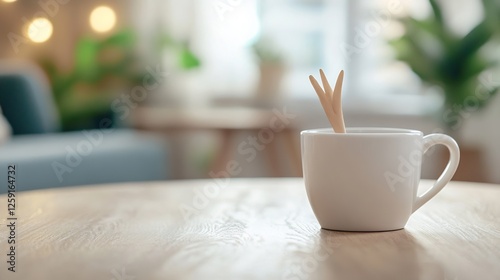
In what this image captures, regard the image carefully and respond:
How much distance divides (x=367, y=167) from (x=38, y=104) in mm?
2552

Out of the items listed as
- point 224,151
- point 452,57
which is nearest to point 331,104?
point 452,57

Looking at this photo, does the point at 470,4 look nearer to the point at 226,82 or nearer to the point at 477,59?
the point at 477,59

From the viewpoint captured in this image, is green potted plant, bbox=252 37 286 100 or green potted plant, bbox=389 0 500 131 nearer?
green potted plant, bbox=389 0 500 131

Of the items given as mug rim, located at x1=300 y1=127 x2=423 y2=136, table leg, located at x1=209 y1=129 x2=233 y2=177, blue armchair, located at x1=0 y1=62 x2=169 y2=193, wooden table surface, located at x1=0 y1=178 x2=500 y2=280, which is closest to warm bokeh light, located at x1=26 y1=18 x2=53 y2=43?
blue armchair, located at x1=0 y1=62 x2=169 y2=193

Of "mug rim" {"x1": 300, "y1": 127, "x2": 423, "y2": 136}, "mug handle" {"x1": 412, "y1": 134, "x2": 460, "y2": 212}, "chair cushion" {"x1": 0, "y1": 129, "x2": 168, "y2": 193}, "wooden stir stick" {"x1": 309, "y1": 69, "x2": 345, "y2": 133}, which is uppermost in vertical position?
"wooden stir stick" {"x1": 309, "y1": 69, "x2": 345, "y2": 133}

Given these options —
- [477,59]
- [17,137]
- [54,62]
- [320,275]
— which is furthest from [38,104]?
[320,275]

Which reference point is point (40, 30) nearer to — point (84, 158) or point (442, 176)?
point (84, 158)

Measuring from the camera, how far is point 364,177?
730mm

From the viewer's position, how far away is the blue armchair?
90.8 inches

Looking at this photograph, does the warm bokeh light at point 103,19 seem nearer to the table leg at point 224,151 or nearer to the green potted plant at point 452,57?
the table leg at point 224,151

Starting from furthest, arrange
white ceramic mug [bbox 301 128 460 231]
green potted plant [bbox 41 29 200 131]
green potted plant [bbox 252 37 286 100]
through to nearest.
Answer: green potted plant [bbox 41 29 200 131]
green potted plant [bbox 252 37 286 100]
white ceramic mug [bbox 301 128 460 231]

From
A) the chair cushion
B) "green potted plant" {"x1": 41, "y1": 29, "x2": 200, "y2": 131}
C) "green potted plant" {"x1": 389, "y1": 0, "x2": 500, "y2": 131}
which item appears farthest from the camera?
"green potted plant" {"x1": 41, "y1": 29, "x2": 200, "y2": 131}

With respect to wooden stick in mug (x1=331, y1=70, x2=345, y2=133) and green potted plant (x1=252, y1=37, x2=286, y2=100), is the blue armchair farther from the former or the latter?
wooden stick in mug (x1=331, y1=70, x2=345, y2=133)

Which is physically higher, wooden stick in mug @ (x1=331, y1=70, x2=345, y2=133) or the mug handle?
wooden stick in mug @ (x1=331, y1=70, x2=345, y2=133)
